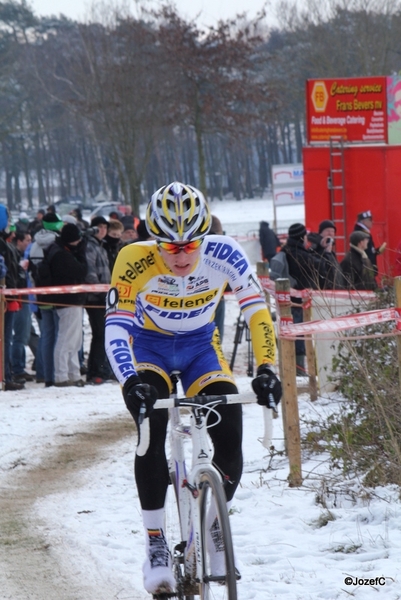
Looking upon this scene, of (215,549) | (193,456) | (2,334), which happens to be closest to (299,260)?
(2,334)

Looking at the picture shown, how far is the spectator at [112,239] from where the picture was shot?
39.9 feet

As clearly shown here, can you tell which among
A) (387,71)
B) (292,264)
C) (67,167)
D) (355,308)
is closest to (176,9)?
(387,71)

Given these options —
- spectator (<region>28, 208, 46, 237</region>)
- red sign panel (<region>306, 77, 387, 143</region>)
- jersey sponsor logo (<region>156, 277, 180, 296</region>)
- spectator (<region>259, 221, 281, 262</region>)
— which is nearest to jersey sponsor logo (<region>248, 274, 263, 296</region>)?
jersey sponsor logo (<region>156, 277, 180, 296</region>)

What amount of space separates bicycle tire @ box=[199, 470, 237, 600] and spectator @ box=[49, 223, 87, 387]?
24.5ft

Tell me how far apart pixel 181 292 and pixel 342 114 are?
16.1 m

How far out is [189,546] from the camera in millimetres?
4082

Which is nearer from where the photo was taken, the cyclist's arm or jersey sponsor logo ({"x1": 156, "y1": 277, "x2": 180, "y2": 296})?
the cyclist's arm

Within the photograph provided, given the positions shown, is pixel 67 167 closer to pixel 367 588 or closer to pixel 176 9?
pixel 176 9

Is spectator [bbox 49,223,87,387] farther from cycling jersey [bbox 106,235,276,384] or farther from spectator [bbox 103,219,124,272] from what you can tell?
cycling jersey [bbox 106,235,276,384]

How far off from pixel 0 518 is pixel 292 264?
6.01 meters

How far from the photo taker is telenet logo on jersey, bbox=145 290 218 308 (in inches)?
175

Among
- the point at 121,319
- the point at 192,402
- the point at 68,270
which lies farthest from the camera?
the point at 68,270

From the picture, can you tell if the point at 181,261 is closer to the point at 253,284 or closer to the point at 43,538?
the point at 253,284

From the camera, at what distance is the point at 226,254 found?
453 centimetres
